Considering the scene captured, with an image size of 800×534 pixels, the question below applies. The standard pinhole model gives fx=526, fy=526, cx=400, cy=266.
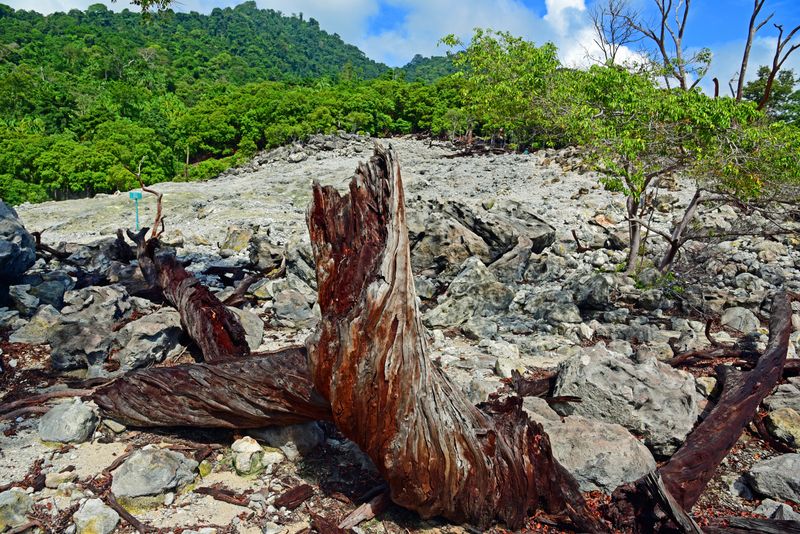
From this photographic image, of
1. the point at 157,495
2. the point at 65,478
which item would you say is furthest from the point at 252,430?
the point at 65,478

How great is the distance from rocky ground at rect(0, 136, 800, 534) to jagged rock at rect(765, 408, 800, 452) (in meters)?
0.01

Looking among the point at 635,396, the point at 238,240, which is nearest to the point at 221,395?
the point at 635,396

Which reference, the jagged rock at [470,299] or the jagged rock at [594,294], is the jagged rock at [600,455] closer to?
the jagged rock at [470,299]

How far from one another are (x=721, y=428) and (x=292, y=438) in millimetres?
3445

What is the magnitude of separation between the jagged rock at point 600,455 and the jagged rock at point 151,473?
2737mm

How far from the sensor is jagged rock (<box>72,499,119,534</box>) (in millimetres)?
3193

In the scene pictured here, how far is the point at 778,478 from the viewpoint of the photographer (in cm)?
387

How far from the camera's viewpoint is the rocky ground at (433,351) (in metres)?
3.61

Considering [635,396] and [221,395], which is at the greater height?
[635,396]

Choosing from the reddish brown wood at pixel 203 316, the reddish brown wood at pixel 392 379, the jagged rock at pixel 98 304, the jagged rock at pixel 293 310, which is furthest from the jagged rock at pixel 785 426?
the jagged rock at pixel 98 304

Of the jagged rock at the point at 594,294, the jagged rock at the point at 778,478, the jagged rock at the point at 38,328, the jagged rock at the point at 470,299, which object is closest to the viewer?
the jagged rock at the point at 778,478

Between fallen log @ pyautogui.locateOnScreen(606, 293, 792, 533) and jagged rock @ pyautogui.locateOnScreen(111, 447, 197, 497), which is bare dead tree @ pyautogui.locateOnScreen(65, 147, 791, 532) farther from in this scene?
jagged rock @ pyautogui.locateOnScreen(111, 447, 197, 497)

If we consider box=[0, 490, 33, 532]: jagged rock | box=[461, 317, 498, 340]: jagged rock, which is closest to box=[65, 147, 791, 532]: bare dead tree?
box=[0, 490, 33, 532]: jagged rock

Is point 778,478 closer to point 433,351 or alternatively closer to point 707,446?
point 707,446
